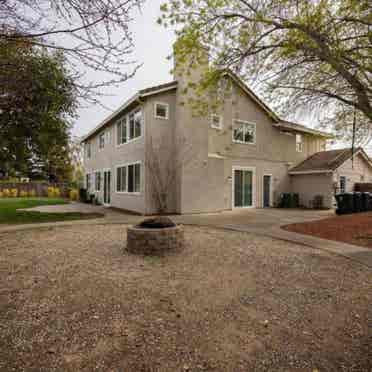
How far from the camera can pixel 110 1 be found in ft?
7.59

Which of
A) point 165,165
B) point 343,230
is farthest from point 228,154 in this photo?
point 343,230

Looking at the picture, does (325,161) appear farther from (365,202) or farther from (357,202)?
(357,202)

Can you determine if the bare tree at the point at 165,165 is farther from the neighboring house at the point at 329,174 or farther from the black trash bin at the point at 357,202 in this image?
the neighboring house at the point at 329,174

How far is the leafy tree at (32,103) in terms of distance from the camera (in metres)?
2.86

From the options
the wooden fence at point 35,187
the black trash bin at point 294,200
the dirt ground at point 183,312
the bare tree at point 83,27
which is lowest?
the dirt ground at point 183,312

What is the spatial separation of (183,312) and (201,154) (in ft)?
30.4

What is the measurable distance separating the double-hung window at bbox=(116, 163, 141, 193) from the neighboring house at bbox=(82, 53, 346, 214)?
49 millimetres

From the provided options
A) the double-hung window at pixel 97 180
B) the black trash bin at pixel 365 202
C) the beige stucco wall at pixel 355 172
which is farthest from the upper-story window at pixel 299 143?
the double-hung window at pixel 97 180

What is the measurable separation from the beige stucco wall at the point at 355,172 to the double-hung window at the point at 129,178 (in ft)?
39.6

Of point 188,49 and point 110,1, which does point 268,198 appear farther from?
point 110,1

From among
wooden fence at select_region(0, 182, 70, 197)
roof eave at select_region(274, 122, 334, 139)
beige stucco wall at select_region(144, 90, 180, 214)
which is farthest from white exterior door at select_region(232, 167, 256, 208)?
wooden fence at select_region(0, 182, 70, 197)

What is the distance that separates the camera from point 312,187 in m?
15.2

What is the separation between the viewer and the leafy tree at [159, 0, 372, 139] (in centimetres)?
528

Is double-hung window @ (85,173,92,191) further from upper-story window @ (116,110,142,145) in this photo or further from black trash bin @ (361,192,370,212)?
black trash bin @ (361,192,370,212)
